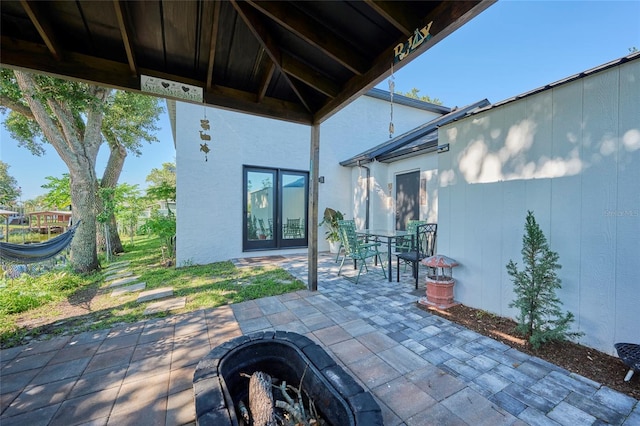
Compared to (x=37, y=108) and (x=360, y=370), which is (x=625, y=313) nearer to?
(x=360, y=370)

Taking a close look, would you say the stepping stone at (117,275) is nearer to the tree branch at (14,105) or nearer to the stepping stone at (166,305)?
the stepping stone at (166,305)

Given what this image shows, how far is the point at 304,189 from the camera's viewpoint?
7.03 m

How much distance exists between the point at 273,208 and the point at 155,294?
351 centimetres

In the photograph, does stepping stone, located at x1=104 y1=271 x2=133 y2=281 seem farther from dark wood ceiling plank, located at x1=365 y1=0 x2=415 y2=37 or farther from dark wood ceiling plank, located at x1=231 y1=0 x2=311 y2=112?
dark wood ceiling plank, located at x1=365 y1=0 x2=415 y2=37

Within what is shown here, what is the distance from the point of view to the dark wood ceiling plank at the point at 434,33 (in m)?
1.40

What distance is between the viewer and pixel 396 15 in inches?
65.1

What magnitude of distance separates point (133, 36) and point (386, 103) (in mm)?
7705

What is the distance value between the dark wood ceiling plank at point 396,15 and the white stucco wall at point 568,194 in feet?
5.97

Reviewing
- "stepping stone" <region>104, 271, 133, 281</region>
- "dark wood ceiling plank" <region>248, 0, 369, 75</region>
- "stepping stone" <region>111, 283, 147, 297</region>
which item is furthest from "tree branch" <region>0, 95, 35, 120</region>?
"dark wood ceiling plank" <region>248, 0, 369, 75</region>

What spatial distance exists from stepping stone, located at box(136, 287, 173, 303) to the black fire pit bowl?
249 cm

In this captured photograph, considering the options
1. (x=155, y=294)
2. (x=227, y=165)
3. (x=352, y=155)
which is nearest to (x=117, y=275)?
(x=155, y=294)

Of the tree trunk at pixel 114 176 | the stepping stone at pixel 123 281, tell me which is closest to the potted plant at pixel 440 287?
the stepping stone at pixel 123 281

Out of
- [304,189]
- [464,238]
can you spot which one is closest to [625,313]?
[464,238]

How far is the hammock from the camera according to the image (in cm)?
306
